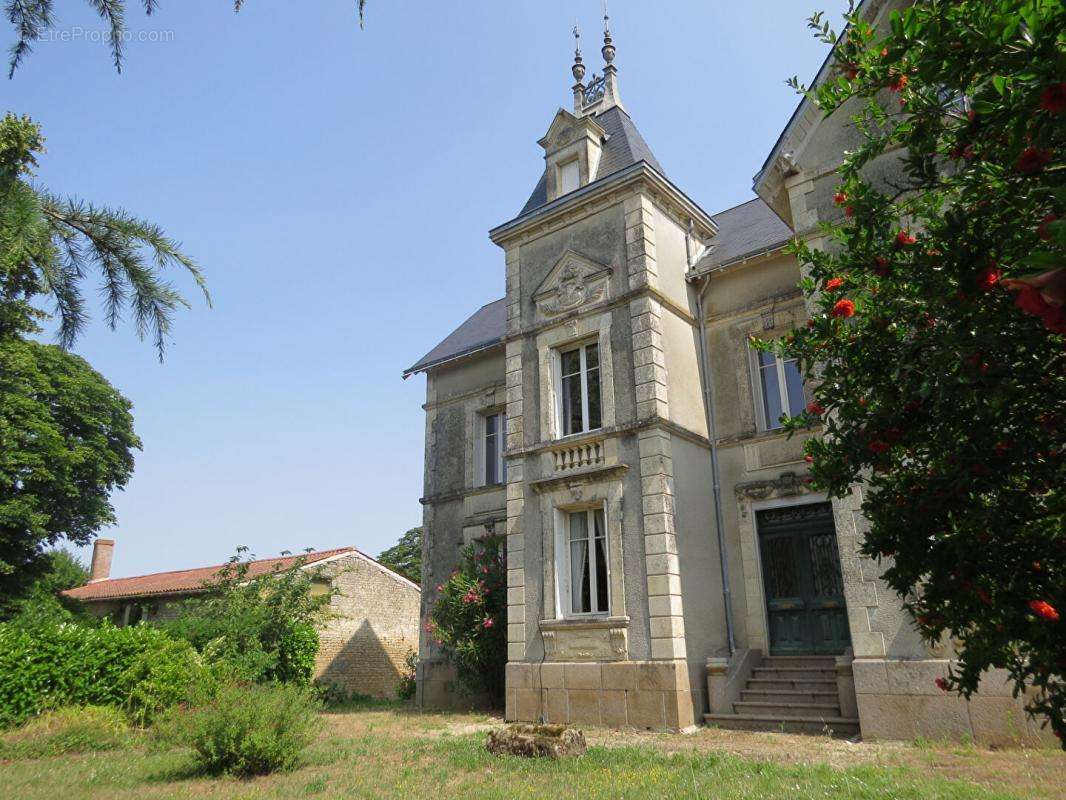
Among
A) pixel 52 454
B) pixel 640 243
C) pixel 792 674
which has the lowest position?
pixel 792 674

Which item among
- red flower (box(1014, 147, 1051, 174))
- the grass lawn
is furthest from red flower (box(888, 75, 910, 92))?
the grass lawn

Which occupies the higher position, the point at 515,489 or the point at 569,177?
the point at 569,177

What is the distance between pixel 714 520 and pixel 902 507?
8356mm

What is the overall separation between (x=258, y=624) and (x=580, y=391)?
7.69 metres

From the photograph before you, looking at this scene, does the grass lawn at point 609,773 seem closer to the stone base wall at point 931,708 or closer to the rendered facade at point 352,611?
the stone base wall at point 931,708

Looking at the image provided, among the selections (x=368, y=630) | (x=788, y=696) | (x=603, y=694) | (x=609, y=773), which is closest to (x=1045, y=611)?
(x=609, y=773)

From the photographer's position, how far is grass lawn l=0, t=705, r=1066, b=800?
6.35 m

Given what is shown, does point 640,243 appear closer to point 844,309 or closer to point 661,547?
point 661,547

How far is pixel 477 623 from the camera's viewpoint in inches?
512

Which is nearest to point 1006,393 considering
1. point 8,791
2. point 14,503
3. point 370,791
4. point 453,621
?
point 370,791

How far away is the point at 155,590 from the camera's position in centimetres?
2230

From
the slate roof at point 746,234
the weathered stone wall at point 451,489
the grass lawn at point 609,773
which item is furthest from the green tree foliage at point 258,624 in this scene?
the slate roof at point 746,234

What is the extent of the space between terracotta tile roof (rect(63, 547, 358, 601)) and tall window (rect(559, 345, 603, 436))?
938 cm

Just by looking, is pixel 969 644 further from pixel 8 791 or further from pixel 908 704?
pixel 8 791
